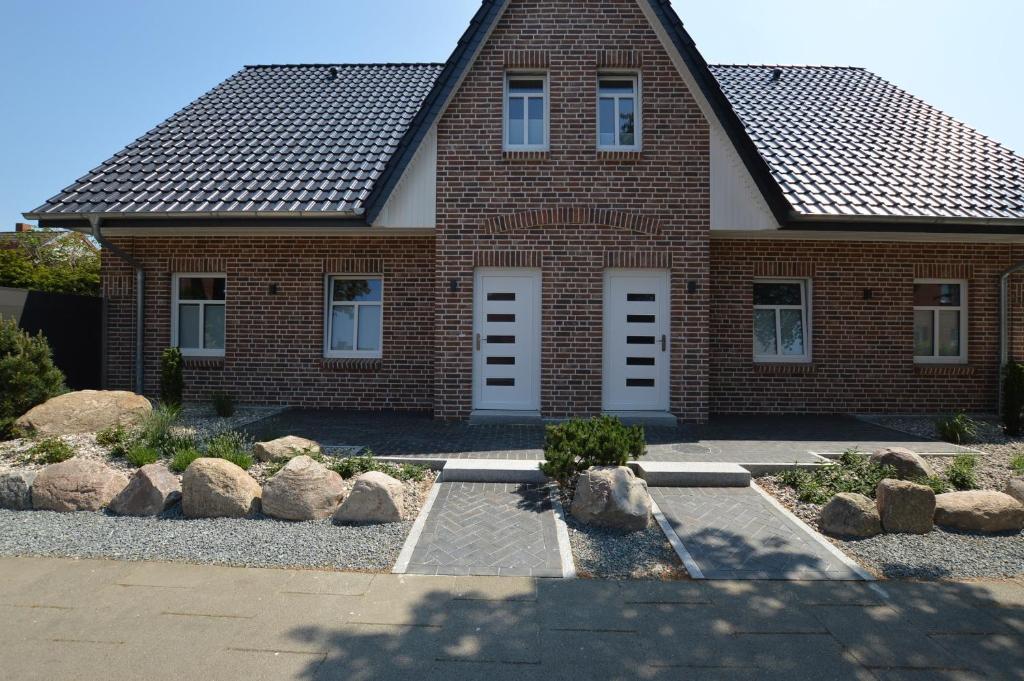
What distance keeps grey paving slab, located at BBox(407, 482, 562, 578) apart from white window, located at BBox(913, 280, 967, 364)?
8.80m

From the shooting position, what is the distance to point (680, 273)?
8.64 meters

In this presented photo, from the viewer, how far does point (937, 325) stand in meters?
10.0

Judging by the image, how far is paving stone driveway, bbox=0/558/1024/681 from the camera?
9.34ft

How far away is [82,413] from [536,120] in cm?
790

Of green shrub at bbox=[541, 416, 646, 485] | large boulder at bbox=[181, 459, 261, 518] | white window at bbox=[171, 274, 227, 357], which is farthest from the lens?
white window at bbox=[171, 274, 227, 357]

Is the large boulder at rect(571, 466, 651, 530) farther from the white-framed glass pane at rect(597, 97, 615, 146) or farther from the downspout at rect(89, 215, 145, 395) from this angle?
the downspout at rect(89, 215, 145, 395)

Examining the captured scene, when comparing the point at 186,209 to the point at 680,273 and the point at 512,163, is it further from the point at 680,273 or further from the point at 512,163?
the point at 680,273

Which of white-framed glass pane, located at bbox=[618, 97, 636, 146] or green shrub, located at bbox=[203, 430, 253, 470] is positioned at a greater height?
white-framed glass pane, located at bbox=[618, 97, 636, 146]

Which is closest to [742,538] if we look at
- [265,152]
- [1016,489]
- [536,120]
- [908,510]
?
[908,510]

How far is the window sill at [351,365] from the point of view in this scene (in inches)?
385

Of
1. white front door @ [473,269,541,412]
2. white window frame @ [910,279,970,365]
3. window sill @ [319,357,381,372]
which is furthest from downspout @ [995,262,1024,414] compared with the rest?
window sill @ [319,357,381,372]

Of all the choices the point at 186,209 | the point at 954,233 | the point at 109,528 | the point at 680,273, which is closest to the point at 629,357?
the point at 680,273

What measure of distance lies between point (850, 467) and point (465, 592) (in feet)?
15.7

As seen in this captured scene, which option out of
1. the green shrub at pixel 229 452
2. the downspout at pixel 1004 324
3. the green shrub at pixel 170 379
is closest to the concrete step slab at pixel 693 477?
the green shrub at pixel 229 452
